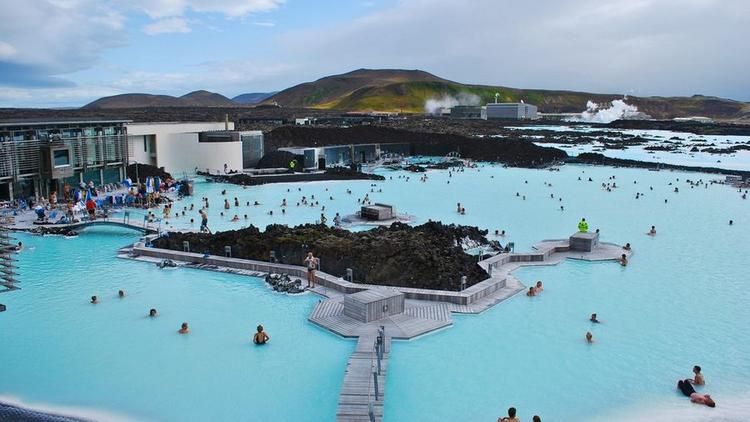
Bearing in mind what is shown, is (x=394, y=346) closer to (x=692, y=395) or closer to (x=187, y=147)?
(x=692, y=395)

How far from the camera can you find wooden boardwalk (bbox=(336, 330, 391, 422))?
9.35 m

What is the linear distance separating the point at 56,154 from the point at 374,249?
20258 millimetres

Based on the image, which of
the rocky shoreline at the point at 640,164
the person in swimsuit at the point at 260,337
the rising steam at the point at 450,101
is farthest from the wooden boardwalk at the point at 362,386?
the rising steam at the point at 450,101

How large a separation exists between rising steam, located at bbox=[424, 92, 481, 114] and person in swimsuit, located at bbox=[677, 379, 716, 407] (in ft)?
525

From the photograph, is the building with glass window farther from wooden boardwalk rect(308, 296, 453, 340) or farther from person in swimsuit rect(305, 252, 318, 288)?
wooden boardwalk rect(308, 296, 453, 340)

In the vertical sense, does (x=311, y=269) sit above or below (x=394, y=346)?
above

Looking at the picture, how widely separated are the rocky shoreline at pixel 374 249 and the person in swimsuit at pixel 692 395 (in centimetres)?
602

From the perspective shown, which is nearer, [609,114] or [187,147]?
[187,147]

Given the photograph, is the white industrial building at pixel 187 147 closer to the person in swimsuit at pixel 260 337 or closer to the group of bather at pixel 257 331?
the group of bather at pixel 257 331

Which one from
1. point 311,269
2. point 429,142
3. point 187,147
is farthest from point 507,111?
point 311,269

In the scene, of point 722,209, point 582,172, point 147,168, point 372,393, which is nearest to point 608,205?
point 722,209

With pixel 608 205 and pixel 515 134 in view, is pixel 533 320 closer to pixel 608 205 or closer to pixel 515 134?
pixel 608 205

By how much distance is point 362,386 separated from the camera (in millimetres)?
10188

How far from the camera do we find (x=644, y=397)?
1055 cm
